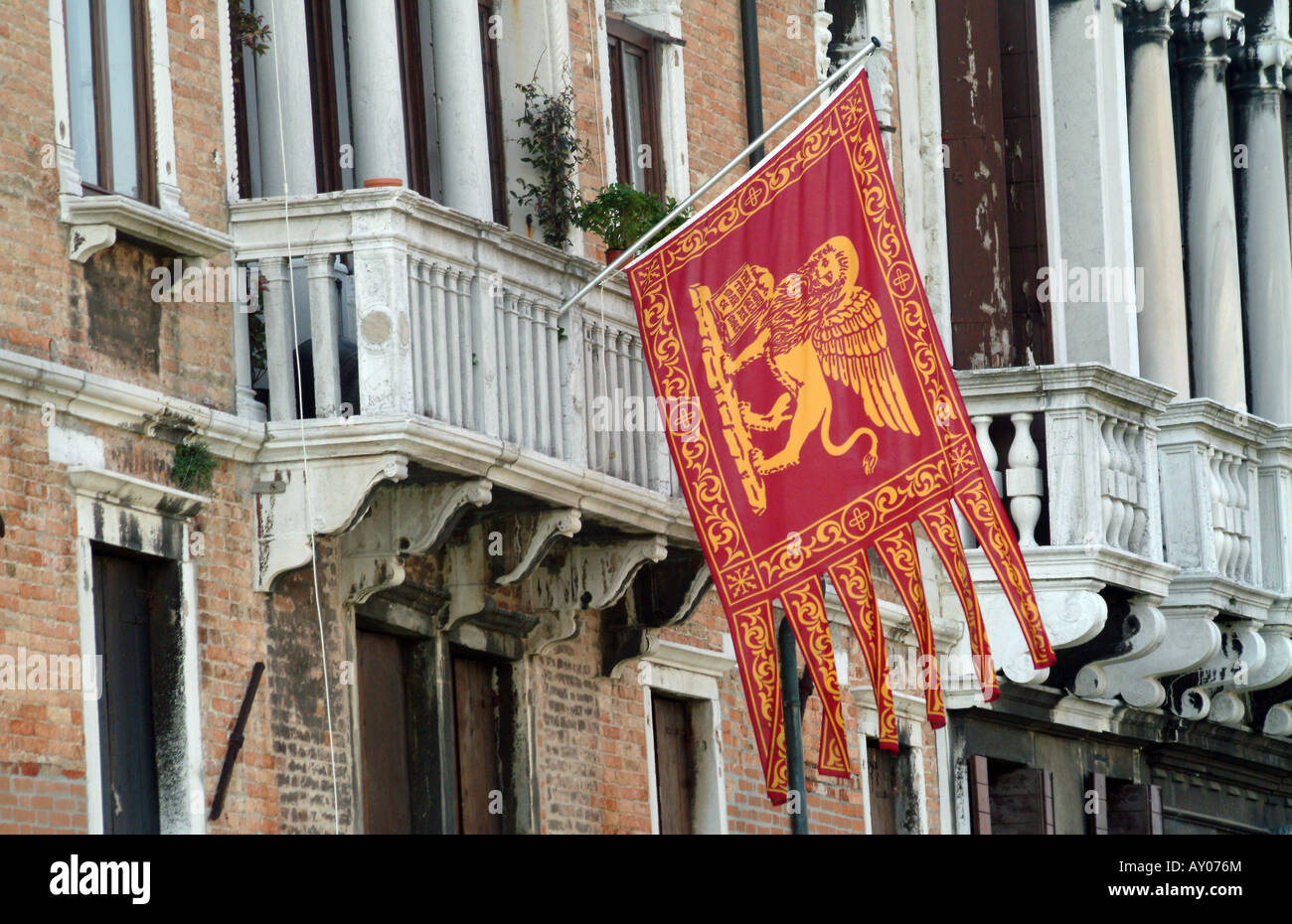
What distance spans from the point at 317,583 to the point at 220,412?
99cm

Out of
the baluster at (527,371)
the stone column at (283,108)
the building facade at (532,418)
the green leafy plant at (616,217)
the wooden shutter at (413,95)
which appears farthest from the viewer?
the green leafy plant at (616,217)

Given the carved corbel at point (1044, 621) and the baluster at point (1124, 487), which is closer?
the carved corbel at point (1044, 621)

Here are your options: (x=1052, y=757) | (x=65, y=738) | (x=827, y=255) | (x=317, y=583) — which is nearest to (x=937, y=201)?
(x=1052, y=757)

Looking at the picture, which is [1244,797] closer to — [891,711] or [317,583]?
[891,711]

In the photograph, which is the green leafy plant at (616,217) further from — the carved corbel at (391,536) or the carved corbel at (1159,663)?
the carved corbel at (1159,663)

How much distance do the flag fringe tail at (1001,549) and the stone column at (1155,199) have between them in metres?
6.81

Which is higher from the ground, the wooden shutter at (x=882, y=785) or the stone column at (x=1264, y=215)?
the stone column at (x=1264, y=215)

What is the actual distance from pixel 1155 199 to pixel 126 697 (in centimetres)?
1052

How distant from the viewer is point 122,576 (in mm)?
13977

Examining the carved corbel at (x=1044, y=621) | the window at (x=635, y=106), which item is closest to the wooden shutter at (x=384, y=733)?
the window at (x=635, y=106)

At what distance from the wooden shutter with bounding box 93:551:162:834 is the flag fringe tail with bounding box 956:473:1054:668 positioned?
12.7 ft

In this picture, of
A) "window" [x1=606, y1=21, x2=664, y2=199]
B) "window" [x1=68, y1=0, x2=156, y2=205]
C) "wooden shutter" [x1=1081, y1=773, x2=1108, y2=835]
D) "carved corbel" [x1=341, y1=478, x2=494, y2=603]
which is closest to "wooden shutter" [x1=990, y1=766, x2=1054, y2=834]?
"wooden shutter" [x1=1081, y1=773, x2=1108, y2=835]

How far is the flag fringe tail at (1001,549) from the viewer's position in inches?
613

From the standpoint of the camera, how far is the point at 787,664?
1784 centimetres
